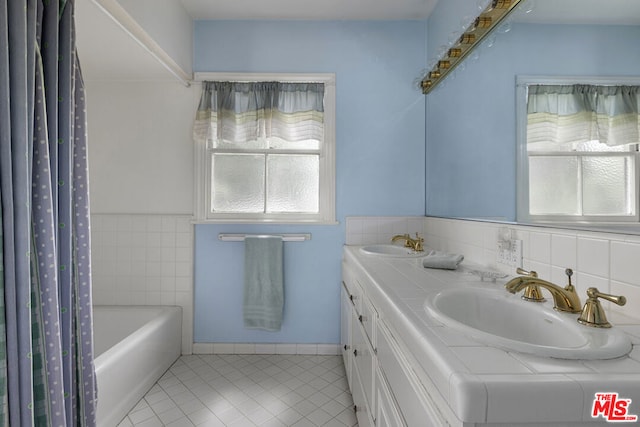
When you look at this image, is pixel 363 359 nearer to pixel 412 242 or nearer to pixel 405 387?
pixel 405 387

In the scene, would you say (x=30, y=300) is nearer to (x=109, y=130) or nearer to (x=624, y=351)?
(x=624, y=351)

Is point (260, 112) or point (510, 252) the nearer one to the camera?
point (510, 252)

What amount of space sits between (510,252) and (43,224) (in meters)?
1.72

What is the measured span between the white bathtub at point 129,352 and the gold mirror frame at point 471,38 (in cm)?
242

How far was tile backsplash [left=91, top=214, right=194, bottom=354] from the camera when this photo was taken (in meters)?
2.33

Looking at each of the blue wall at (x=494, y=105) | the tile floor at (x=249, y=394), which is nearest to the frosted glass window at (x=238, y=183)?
the tile floor at (x=249, y=394)

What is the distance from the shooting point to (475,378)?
1.72 ft

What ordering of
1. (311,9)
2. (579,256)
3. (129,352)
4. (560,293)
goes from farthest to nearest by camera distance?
(311,9), (129,352), (579,256), (560,293)

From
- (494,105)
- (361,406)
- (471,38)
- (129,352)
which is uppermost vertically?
(471,38)

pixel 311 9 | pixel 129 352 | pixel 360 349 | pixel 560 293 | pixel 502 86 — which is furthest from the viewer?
pixel 311 9

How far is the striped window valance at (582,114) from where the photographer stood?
0.84 m

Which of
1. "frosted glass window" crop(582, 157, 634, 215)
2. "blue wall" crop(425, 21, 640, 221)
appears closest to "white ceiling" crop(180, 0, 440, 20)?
"blue wall" crop(425, 21, 640, 221)

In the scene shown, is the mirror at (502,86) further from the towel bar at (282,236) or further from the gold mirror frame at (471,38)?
the towel bar at (282,236)

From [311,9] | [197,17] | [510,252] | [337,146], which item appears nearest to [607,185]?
[510,252]
